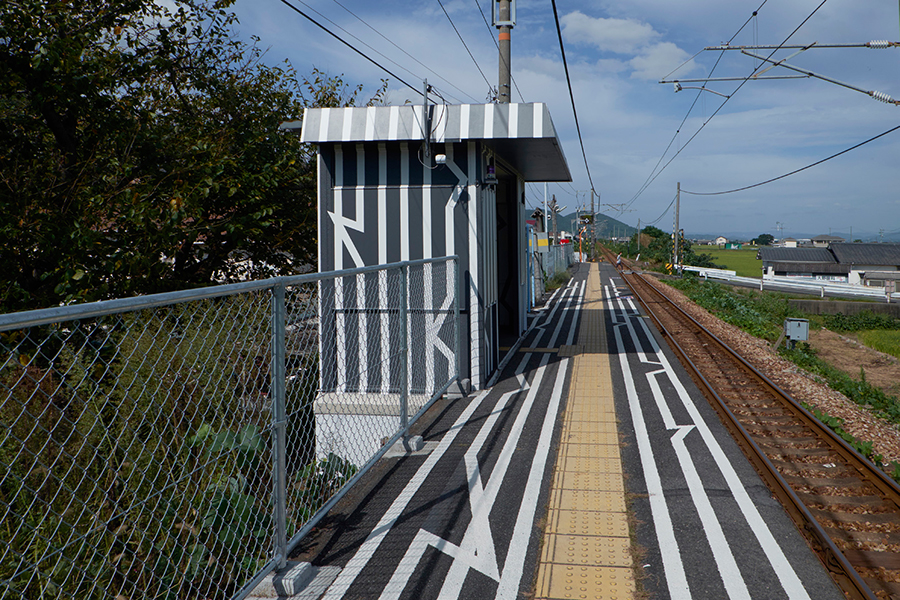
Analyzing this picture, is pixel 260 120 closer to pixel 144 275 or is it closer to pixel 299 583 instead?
pixel 144 275

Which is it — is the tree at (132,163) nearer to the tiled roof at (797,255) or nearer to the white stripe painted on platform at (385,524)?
the white stripe painted on platform at (385,524)

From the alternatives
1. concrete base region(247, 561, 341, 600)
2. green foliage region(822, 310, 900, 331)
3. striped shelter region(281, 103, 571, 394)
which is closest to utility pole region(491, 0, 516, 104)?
striped shelter region(281, 103, 571, 394)

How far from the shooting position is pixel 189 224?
10516 millimetres

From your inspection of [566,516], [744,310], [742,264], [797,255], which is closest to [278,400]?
[566,516]

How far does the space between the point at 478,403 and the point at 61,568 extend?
447 centimetres

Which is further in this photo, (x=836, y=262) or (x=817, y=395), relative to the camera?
(x=836, y=262)

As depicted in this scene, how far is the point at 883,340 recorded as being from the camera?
875 inches

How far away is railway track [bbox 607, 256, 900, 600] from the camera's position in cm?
378

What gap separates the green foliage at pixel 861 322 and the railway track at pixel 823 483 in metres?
21.3

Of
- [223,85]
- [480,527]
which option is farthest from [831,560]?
[223,85]

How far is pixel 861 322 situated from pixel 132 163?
29.6 m

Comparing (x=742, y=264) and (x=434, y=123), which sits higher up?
(x=434, y=123)

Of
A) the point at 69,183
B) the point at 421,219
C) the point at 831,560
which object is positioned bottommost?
the point at 831,560

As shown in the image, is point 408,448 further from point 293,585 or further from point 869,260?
point 869,260
